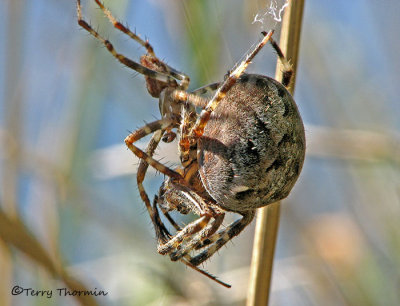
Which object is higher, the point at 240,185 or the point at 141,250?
the point at 141,250

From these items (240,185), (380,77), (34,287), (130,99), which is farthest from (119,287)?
(380,77)

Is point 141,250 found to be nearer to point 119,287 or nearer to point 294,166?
point 119,287

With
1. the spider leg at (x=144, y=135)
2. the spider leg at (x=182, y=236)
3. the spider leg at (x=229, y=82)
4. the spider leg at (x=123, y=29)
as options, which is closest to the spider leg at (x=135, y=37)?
the spider leg at (x=123, y=29)

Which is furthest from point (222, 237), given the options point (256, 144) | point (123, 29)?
point (123, 29)

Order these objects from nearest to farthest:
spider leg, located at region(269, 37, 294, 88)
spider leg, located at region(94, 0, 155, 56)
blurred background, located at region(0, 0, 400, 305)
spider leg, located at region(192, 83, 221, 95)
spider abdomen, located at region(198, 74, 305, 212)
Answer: spider abdomen, located at region(198, 74, 305, 212) → spider leg, located at region(269, 37, 294, 88) → spider leg, located at region(192, 83, 221, 95) → spider leg, located at region(94, 0, 155, 56) → blurred background, located at region(0, 0, 400, 305)

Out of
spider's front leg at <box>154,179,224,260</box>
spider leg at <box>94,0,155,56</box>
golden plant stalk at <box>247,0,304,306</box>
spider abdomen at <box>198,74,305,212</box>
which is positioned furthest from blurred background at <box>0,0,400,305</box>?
spider abdomen at <box>198,74,305,212</box>

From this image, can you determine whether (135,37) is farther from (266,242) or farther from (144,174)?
(266,242)

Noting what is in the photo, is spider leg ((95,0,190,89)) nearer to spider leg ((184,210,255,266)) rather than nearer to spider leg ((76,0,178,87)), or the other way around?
spider leg ((76,0,178,87))
